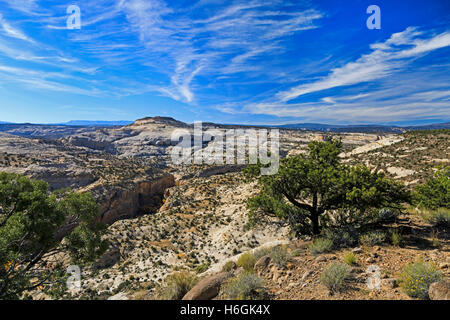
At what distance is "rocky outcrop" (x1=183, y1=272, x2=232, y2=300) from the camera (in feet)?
18.5

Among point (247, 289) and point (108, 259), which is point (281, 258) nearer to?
point (247, 289)

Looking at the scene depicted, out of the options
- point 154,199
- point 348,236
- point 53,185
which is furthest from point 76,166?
point 348,236

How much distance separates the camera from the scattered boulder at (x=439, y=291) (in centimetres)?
411

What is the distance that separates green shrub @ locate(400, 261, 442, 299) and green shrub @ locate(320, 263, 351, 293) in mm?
1205

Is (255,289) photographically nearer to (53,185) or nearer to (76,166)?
(53,185)

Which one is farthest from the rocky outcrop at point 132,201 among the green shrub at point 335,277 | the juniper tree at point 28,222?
the green shrub at point 335,277

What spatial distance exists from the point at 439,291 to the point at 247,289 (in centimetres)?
400

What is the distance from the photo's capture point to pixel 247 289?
211 inches

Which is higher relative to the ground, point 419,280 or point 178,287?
point 419,280

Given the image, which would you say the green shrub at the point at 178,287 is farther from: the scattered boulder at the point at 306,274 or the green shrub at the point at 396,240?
the green shrub at the point at 396,240

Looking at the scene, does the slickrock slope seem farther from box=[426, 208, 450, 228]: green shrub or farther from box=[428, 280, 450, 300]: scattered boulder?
box=[428, 280, 450, 300]: scattered boulder

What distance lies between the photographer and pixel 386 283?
5.22m

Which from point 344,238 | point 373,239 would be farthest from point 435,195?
point 344,238
